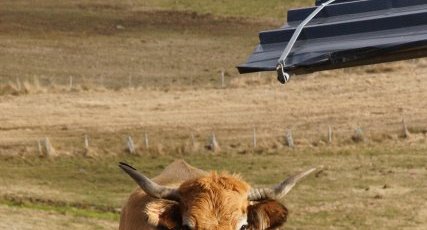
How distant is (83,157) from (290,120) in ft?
28.2

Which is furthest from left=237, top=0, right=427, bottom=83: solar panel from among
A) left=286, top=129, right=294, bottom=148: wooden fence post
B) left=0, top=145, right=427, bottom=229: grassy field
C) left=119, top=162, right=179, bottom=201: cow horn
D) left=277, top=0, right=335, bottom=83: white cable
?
left=286, top=129, right=294, bottom=148: wooden fence post

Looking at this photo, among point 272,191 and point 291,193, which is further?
point 291,193

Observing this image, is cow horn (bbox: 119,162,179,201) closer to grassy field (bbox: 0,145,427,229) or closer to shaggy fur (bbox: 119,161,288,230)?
shaggy fur (bbox: 119,161,288,230)

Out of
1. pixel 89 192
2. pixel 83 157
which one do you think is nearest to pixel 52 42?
pixel 83 157

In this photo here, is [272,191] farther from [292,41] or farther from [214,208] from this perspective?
[292,41]

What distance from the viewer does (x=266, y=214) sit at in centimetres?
1145

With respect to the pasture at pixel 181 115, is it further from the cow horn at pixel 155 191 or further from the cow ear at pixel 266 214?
the cow ear at pixel 266 214

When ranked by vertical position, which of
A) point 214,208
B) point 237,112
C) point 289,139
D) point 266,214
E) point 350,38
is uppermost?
point 350,38

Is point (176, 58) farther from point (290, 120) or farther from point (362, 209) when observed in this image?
point (362, 209)

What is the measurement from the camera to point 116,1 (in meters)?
65.6

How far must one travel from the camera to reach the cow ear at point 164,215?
11336mm

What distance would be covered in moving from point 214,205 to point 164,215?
0.62 meters

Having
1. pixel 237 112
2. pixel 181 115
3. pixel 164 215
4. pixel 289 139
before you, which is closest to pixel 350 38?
pixel 164 215

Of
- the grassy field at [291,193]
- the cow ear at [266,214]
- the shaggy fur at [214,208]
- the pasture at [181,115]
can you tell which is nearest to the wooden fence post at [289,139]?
the pasture at [181,115]
